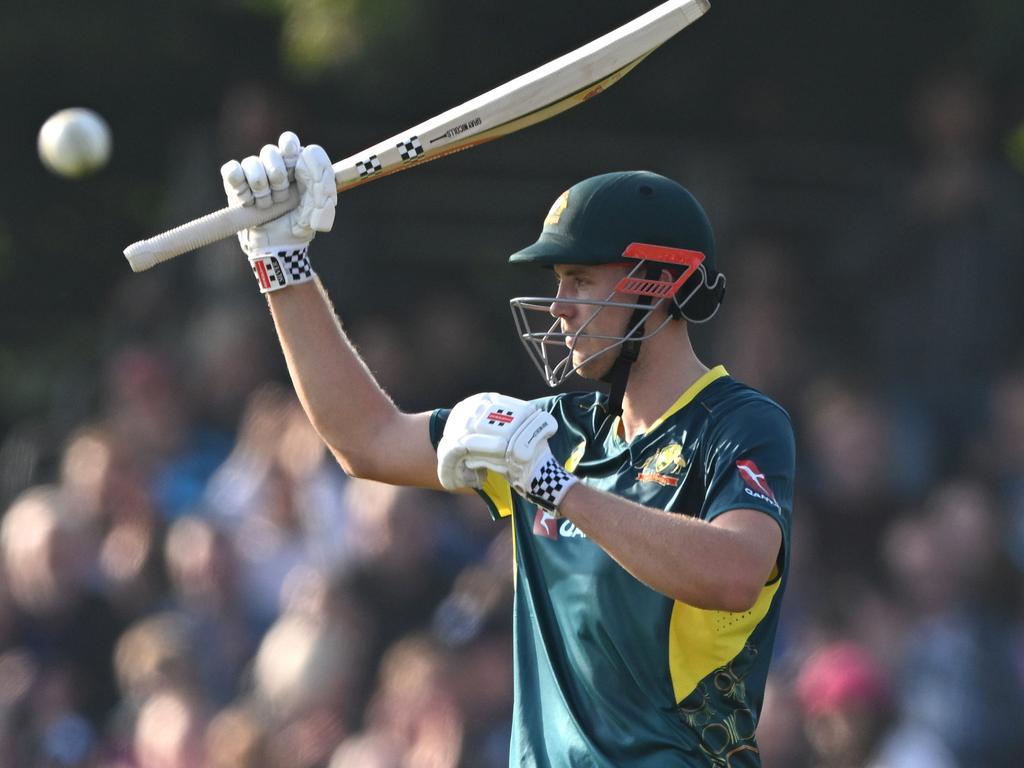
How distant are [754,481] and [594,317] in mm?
635

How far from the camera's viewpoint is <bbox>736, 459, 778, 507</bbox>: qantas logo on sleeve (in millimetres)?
4254

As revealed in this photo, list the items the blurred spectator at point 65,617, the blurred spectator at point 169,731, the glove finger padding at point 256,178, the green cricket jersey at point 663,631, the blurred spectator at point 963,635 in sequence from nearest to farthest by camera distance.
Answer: the green cricket jersey at point 663,631 → the glove finger padding at point 256,178 → the blurred spectator at point 963,635 → the blurred spectator at point 169,731 → the blurred spectator at point 65,617

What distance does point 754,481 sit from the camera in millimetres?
4273

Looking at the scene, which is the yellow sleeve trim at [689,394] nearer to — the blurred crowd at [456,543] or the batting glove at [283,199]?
the batting glove at [283,199]

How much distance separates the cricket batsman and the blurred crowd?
116 inches

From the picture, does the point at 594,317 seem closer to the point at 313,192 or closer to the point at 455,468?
the point at 455,468

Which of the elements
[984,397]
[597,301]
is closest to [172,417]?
[984,397]

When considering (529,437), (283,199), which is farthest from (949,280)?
(529,437)

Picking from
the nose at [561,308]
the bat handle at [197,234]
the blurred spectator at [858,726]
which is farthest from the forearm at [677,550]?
the blurred spectator at [858,726]

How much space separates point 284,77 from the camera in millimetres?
9672

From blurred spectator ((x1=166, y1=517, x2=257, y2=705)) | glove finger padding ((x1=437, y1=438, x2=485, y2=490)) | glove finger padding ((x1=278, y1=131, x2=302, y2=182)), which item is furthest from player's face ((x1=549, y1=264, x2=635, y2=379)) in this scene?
blurred spectator ((x1=166, y1=517, x2=257, y2=705))

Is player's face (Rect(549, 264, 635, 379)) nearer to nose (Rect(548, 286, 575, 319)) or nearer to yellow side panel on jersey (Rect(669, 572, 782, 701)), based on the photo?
nose (Rect(548, 286, 575, 319))

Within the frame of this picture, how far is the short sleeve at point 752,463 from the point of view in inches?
168

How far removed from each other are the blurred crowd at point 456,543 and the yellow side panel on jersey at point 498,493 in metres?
2.83
